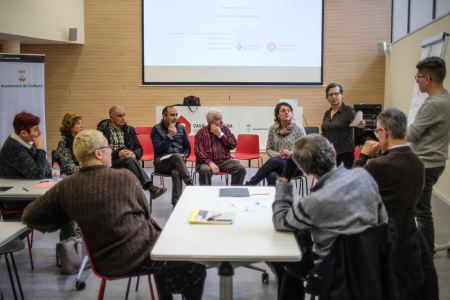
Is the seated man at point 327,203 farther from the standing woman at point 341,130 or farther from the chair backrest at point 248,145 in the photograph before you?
the chair backrest at point 248,145

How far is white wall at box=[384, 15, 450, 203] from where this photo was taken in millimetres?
5395

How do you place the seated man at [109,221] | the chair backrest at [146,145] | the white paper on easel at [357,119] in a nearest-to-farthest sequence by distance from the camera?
1. the seated man at [109,221]
2. the white paper on easel at [357,119]
3. the chair backrest at [146,145]

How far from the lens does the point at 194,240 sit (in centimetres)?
195

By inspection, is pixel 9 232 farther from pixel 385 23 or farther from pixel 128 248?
pixel 385 23

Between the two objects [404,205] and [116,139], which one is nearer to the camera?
[404,205]

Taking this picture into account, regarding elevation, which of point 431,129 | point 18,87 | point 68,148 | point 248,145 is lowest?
point 248,145

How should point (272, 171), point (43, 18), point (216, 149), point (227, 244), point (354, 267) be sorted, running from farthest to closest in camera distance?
point (43, 18) → point (216, 149) → point (272, 171) → point (227, 244) → point (354, 267)

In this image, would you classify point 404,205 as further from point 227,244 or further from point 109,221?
point 109,221

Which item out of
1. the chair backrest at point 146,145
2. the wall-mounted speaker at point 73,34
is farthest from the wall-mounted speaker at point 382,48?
the wall-mounted speaker at point 73,34

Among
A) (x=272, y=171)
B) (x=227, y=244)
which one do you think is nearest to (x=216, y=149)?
(x=272, y=171)

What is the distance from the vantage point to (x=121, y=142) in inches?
196

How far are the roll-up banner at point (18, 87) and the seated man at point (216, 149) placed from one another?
9.72 feet

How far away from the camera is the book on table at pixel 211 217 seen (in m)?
2.19

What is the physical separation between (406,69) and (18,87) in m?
5.98
